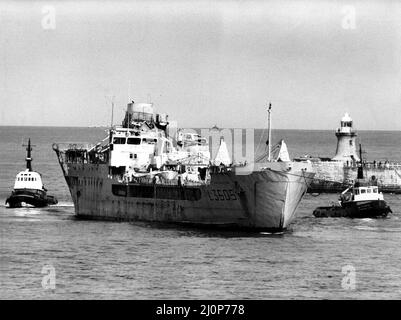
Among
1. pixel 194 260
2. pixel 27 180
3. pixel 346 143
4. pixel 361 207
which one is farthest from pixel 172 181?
pixel 346 143

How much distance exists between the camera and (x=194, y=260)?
4581 cm

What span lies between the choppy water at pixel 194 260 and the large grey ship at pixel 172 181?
5.79 feet

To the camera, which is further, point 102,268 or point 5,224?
point 5,224

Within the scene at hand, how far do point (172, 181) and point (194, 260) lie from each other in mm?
17492

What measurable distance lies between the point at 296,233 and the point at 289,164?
14.6ft

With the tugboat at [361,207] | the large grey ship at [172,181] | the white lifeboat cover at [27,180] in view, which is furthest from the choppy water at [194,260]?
the white lifeboat cover at [27,180]

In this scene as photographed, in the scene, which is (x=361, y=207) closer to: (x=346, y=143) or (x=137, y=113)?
(x=137, y=113)

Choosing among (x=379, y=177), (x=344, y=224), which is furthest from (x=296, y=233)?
(x=379, y=177)

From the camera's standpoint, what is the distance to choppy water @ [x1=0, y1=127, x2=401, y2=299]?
3841cm

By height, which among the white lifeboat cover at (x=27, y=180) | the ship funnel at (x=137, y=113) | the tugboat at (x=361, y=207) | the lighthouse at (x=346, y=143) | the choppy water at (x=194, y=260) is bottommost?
the choppy water at (x=194, y=260)

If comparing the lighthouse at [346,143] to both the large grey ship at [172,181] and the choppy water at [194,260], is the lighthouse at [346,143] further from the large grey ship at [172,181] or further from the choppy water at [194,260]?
the choppy water at [194,260]

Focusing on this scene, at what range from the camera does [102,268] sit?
43500 millimetres

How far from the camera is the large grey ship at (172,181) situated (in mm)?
56156
